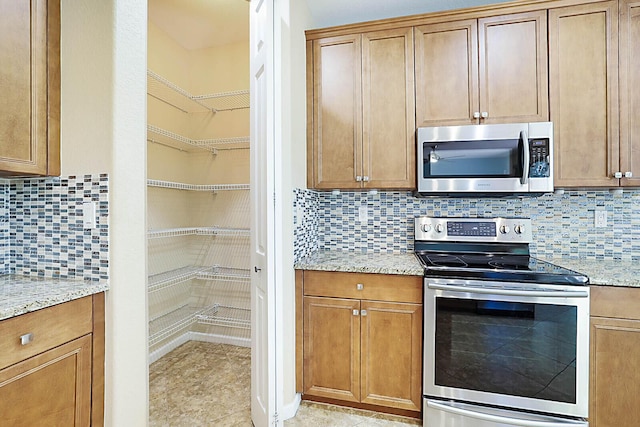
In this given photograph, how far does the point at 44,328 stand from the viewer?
1.06 m

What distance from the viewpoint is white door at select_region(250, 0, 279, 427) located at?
1.61 meters

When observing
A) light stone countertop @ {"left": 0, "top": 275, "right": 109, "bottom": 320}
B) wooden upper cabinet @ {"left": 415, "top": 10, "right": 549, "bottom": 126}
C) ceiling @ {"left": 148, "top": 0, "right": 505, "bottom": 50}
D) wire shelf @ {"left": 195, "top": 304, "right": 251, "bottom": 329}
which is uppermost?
ceiling @ {"left": 148, "top": 0, "right": 505, "bottom": 50}

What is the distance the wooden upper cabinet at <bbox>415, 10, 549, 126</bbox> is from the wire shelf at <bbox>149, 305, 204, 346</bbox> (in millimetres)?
2496

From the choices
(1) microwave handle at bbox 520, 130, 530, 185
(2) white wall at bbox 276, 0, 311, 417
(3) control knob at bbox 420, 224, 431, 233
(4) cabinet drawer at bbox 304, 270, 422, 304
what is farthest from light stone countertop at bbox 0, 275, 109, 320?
(1) microwave handle at bbox 520, 130, 530, 185

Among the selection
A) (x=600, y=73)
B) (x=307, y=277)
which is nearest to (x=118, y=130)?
(x=307, y=277)

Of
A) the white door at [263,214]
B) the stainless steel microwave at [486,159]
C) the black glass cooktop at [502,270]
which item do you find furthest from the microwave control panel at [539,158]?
the white door at [263,214]

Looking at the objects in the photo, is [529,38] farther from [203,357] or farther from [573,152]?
[203,357]

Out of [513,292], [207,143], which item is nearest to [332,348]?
[513,292]

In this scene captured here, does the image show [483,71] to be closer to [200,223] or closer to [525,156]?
[525,156]

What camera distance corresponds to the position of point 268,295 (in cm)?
163

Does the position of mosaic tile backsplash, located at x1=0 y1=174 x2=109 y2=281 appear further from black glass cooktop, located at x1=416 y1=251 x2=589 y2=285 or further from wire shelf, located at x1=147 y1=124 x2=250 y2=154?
black glass cooktop, located at x1=416 y1=251 x2=589 y2=285

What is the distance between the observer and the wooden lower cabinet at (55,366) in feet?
3.17

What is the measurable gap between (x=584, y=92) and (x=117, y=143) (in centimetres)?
252

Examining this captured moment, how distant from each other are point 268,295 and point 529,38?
2.22 meters
